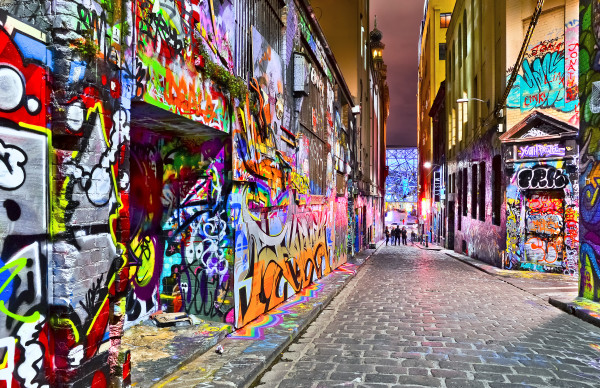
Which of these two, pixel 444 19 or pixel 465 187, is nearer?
pixel 465 187

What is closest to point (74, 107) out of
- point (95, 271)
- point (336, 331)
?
point (95, 271)

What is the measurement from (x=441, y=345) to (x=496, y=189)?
1361cm

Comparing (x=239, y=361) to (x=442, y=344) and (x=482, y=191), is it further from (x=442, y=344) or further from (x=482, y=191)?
(x=482, y=191)

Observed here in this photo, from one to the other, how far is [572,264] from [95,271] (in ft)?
53.0

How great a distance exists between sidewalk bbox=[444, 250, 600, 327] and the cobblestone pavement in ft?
0.65

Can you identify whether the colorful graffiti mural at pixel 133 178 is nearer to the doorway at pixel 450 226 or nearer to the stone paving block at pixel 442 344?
the stone paving block at pixel 442 344

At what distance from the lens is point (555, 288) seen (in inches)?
475

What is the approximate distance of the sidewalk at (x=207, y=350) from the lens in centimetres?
479

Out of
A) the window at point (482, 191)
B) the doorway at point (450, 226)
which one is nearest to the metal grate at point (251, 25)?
the window at point (482, 191)

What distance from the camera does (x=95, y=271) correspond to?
3.74 m

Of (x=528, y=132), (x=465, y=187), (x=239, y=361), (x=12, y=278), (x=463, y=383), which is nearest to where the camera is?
(x=12, y=278)

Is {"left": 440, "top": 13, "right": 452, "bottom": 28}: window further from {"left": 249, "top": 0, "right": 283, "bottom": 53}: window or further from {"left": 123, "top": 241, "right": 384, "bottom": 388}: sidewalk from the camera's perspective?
{"left": 123, "top": 241, "right": 384, "bottom": 388}: sidewalk

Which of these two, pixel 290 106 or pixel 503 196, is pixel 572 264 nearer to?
pixel 503 196

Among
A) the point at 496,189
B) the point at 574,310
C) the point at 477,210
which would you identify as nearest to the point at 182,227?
the point at 574,310
